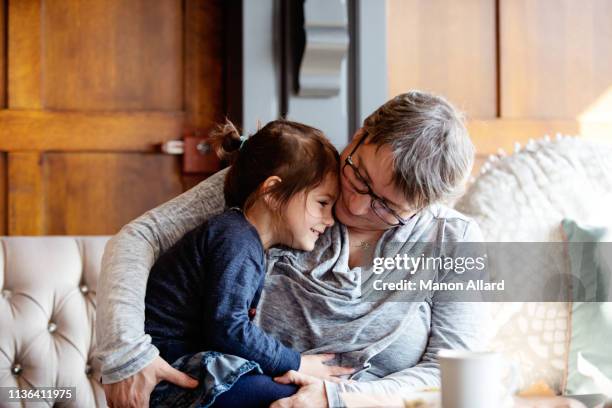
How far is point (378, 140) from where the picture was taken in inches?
53.3

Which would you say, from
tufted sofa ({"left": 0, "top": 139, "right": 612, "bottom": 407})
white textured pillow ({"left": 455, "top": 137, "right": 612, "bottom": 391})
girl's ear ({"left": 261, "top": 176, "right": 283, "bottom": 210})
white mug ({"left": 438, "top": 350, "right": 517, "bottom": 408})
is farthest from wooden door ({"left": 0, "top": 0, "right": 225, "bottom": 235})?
white mug ({"left": 438, "top": 350, "right": 517, "bottom": 408})

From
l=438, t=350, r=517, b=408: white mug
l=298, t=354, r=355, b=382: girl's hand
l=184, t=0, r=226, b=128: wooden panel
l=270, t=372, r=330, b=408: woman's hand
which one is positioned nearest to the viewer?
l=438, t=350, r=517, b=408: white mug

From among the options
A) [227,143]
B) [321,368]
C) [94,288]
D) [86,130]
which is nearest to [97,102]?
[86,130]

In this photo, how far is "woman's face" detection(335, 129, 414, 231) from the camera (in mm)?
1343

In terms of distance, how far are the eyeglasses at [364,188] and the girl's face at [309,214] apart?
38mm

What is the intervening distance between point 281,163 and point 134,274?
328 millimetres

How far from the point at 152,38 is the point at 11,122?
510mm

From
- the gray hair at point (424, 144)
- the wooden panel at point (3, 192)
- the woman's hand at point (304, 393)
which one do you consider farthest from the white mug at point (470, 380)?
the wooden panel at point (3, 192)

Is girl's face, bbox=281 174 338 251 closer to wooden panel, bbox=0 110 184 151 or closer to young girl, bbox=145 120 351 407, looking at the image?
young girl, bbox=145 120 351 407

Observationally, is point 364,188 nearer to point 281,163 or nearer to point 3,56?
point 281,163

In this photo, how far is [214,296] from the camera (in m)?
1.27

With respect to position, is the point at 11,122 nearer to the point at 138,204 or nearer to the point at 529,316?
the point at 138,204

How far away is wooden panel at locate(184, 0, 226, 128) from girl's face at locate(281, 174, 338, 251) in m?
A: 1.14

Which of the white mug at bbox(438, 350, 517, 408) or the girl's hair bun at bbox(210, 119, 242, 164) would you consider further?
the girl's hair bun at bbox(210, 119, 242, 164)
